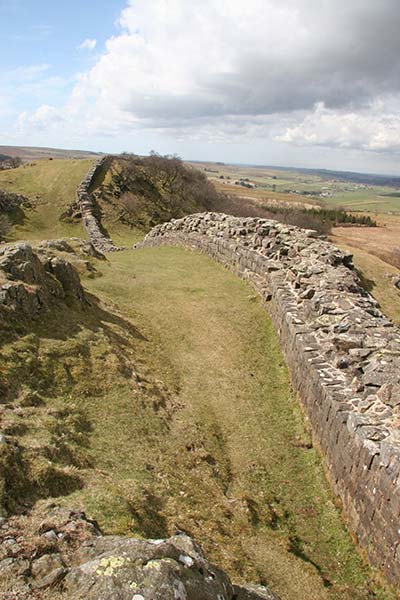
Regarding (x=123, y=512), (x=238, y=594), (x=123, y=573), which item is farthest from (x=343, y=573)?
(x=123, y=573)

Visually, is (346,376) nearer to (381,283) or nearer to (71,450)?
(71,450)

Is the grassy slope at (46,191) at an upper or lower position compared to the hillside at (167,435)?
upper

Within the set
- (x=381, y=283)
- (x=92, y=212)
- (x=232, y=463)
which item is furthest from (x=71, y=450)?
(x=92, y=212)

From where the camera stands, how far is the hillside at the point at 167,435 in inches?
307

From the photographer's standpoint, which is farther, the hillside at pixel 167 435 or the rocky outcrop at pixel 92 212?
the rocky outcrop at pixel 92 212

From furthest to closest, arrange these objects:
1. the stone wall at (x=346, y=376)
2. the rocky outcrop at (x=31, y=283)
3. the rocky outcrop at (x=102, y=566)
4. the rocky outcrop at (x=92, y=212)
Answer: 1. the rocky outcrop at (x=92, y=212)
2. the rocky outcrop at (x=31, y=283)
3. the stone wall at (x=346, y=376)
4. the rocky outcrop at (x=102, y=566)

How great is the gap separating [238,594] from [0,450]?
447 centimetres

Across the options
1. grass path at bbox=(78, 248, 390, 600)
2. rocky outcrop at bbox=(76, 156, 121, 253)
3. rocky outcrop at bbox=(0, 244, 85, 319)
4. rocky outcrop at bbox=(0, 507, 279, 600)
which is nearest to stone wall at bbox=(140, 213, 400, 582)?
grass path at bbox=(78, 248, 390, 600)

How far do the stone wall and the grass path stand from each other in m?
0.72

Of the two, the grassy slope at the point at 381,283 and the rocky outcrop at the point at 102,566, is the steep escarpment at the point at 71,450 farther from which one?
the grassy slope at the point at 381,283

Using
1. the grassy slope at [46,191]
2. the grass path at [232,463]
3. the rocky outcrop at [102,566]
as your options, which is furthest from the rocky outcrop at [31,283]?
the grassy slope at [46,191]

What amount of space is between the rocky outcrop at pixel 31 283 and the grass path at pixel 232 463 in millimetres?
3039

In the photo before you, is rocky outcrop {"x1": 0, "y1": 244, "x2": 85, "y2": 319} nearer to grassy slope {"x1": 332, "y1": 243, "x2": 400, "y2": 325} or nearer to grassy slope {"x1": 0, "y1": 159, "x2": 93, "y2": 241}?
grassy slope {"x1": 332, "y1": 243, "x2": 400, "y2": 325}

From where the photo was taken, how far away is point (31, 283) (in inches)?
545
